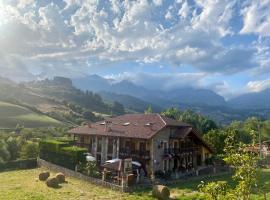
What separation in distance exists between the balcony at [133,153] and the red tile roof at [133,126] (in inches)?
98.5

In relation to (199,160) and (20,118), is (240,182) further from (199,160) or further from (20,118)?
(20,118)

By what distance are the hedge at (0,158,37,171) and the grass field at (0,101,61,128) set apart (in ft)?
281

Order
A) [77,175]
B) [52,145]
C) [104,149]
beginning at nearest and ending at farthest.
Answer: [77,175], [104,149], [52,145]

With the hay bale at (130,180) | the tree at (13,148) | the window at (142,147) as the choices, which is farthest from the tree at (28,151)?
the hay bale at (130,180)

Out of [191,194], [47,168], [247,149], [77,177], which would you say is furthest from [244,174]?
[47,168]

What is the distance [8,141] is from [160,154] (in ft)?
104

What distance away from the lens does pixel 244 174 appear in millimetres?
13273

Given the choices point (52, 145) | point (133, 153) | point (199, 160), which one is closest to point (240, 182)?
point (133, 153)

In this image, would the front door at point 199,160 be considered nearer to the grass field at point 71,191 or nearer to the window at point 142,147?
the window at point 142,147

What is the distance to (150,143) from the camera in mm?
53344

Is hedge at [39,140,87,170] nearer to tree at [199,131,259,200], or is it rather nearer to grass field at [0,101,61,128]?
tree at [199,131,259,200]

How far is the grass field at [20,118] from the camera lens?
150 meters

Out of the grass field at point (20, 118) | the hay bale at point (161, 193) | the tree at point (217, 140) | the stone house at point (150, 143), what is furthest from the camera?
the grass field at point (20, 118)

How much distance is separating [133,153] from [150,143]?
349 centimetres
